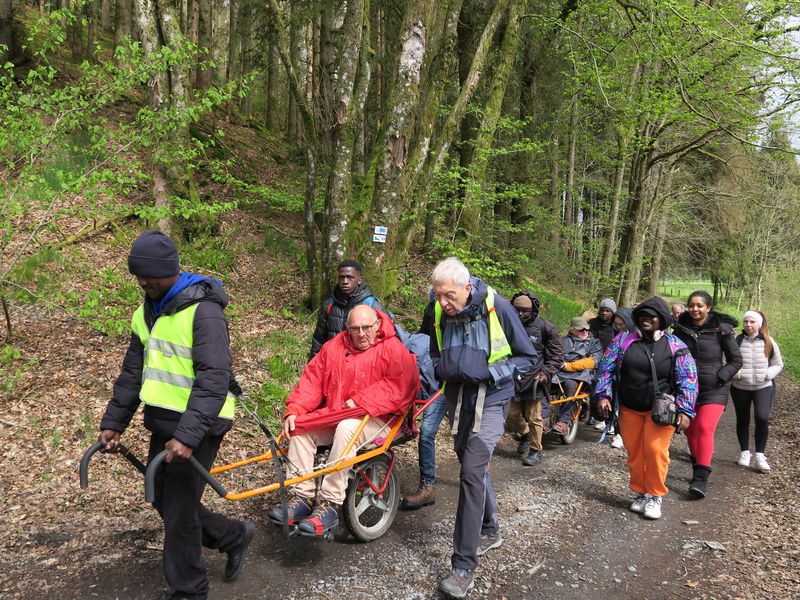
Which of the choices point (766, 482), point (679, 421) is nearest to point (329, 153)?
point (679, 421)

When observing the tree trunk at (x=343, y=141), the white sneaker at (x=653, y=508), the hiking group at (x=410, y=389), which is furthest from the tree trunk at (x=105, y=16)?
the white sneaker at (x=653, y=508)

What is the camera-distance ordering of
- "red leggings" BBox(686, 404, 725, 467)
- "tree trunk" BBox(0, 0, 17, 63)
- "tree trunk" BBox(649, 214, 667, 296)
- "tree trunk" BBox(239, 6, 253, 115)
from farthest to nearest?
"tree trunk" BBox(649, 214, 667, 296) < "tree trunk" BBox(239, 6, 253, 115) < "tree trunk" BBox(0, 0, 17, 63) < "red leggings" BBox(686, 404, 725, 467)

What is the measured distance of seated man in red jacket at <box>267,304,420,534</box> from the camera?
4.06 metres

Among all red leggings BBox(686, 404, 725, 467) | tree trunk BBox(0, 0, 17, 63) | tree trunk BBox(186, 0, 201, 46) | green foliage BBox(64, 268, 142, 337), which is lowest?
red leggings BBox(686, 404, 725, 467)

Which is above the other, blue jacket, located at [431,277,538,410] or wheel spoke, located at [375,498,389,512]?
blue jacket, located at [431,277,538,410]

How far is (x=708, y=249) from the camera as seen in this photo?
2961 centimetres

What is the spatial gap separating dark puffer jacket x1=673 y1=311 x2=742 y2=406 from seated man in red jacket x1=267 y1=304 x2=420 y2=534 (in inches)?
154

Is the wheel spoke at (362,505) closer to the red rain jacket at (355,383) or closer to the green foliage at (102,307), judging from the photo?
the red rain jacket at (355,383)

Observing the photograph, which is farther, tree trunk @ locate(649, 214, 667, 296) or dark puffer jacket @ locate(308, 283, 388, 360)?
tree trunk @ locate(649, 214, 667, 296)

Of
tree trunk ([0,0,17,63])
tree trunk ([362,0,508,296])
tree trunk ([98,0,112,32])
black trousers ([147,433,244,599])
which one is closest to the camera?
black trousers ([147,433,244,599])

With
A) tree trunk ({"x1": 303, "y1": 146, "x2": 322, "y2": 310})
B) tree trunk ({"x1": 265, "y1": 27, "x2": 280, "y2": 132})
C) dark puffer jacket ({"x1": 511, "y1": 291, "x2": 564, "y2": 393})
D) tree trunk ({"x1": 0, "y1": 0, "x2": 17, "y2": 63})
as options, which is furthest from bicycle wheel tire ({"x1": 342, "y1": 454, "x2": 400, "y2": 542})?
tree trunk ({"x1": 265, "y1": 27, "x2": 280, "y2": 132})

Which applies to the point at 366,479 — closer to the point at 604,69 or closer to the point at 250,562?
the point at 250,562

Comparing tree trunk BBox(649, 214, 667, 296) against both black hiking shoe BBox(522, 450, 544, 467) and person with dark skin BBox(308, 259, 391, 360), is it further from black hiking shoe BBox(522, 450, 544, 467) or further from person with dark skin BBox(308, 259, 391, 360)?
person with dark skin BBox(308, 259, 391, 360)

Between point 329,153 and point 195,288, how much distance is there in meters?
6.32
